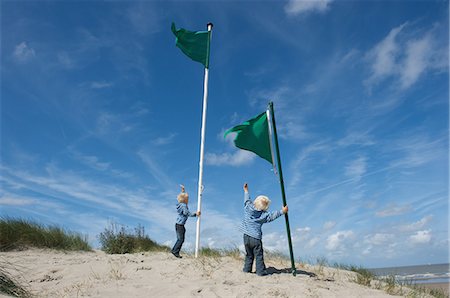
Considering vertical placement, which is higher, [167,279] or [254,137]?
[254,137]

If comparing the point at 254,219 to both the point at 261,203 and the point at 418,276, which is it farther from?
the point at 418,276

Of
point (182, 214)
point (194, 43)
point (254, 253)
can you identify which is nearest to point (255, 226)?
point (254, 253)

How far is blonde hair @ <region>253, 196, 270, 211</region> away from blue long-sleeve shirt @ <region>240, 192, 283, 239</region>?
0.08 m

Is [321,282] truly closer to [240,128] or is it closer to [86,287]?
[240,128]

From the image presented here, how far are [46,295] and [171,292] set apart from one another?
2045 mm

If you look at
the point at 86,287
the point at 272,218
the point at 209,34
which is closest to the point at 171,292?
the point at 86,287

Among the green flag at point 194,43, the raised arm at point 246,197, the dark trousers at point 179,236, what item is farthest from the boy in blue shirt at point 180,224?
the green flag at point 194,43

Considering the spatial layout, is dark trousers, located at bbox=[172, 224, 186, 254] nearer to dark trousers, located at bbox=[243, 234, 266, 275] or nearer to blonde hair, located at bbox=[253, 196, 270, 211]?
dark trousers, located at bbox=[243, 234, 266, 275]

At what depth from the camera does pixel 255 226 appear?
806 centimetres

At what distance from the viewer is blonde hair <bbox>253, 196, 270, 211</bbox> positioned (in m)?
8.16

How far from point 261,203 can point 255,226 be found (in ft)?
1.67

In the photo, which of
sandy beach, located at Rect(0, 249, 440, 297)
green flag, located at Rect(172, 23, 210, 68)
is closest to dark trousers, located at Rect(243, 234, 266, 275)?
sandy beach, located at Rect(0, 249, 440, 297)

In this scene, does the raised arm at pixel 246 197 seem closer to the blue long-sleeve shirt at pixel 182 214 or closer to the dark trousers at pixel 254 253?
the dark trousers at pixel 254 253

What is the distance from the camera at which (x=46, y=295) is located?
242 inches
